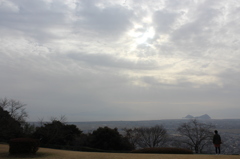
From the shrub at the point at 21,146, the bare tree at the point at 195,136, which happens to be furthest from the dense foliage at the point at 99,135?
the shrub at the point at 21,146

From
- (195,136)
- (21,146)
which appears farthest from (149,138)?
(21,146)

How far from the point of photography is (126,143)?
91.4 feet

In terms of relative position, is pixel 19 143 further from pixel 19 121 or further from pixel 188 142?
pixel 188 142

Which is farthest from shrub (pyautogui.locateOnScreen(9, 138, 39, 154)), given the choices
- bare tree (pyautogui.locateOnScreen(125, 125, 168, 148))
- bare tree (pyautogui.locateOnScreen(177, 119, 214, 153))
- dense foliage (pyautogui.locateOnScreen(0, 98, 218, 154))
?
bare tree (pyautogui.locateOnScreen(177, 119, 214, 153))

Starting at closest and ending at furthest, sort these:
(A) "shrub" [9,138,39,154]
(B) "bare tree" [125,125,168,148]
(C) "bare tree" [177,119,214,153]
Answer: (A) "shrub" [9,138,39,154] < (C) "bare tree" [177,119,214,153] < (B) "bare tree" [125,125,168,148]

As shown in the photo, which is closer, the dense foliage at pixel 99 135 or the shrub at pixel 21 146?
the shrub at pixel 21 146

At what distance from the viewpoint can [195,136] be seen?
100ft

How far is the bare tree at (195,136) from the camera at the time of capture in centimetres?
2942

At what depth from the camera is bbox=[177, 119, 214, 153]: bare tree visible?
96.5 feet

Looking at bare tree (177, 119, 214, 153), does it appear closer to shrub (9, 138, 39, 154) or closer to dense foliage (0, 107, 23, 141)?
dense foliage (0, 107, 23, 141)

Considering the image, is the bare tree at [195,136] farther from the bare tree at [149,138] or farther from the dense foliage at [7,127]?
the dense foliage at [7,127]

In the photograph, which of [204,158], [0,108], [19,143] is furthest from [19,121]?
[204,158]

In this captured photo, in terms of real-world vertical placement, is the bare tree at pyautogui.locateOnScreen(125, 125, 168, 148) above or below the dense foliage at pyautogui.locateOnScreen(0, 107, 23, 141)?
below

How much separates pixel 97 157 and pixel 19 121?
63.3 feet
